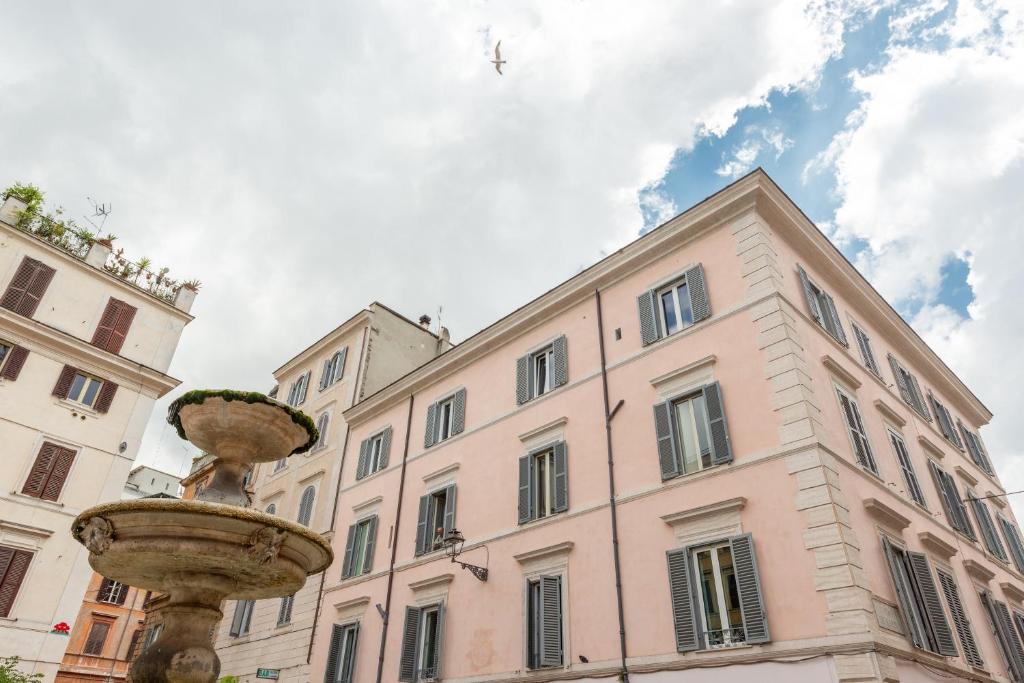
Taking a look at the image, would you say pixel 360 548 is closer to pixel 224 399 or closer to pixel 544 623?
pixel 544 623

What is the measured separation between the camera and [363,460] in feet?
68.6

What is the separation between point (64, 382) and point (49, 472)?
294cm

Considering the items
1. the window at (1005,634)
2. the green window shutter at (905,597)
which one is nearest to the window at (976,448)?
the window at (1005,634)

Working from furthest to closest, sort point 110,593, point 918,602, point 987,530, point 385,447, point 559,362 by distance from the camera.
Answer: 1. point 110,593
2. point 385,447
3. point 987,530
4. point 559,362
5. point 918,602

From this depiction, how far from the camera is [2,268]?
21.0 m

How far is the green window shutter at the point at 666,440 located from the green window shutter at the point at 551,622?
124 inches

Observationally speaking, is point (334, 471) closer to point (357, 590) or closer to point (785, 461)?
point (357, 590)

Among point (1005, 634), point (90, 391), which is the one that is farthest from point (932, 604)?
point (90, 391)

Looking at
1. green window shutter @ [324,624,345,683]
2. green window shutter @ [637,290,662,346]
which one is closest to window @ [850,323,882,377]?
green window shutter @ [637,290,662,346]

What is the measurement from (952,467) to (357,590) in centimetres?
1602

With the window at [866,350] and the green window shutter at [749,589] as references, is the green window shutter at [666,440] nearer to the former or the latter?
the green window shutter at [749,589]

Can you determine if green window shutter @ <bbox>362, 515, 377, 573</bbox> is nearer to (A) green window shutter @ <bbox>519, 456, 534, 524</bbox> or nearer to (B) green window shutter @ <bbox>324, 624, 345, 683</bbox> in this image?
(B) green window shutter @ <bbox>324, 624, 345, 683</bbox>

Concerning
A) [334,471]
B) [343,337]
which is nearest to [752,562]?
[334,471]

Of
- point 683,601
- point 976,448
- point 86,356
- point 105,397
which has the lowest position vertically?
point 683,601
